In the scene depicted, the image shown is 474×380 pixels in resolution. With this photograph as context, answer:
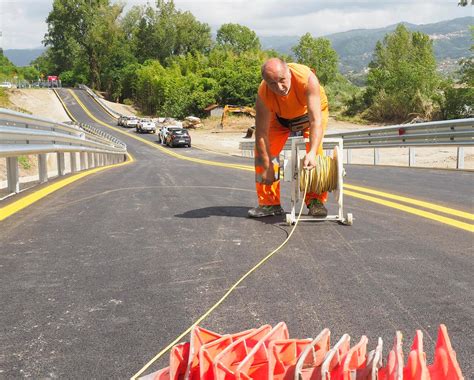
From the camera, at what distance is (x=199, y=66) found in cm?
9800

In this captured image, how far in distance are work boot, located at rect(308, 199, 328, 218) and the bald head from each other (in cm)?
115

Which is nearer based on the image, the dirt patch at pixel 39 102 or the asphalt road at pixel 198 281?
the asphalt road at pixel 198 281

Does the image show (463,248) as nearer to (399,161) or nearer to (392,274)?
(392,274)

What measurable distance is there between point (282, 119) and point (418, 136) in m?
9.78

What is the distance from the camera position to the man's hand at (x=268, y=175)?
534 cm

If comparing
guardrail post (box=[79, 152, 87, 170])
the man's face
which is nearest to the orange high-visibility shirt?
the man's face

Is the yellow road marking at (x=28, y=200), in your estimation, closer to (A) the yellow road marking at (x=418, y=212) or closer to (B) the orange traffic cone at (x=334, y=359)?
(A) the yellow road marking at (x=418, y=212)

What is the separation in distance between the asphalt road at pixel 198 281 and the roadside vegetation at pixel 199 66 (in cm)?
3855

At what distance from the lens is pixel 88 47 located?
125 m

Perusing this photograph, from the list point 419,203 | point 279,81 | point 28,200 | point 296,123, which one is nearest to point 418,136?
point 419,203

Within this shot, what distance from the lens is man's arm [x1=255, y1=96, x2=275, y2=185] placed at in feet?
17.0

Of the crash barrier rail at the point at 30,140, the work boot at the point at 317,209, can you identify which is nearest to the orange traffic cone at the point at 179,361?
the work boot at the point at 317,209

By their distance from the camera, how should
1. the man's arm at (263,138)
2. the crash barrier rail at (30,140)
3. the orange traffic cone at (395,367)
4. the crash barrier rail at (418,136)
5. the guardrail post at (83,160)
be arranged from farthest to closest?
the guardrail post at (83,160)
the crash barrier rail at (418,136)
the crash barrier rail at (30,140)
the man's arm at (263,138)
the orange traffic cone at (395,367)

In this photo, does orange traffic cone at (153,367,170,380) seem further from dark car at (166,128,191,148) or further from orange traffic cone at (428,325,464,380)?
dark car at (166,128,191,148)
